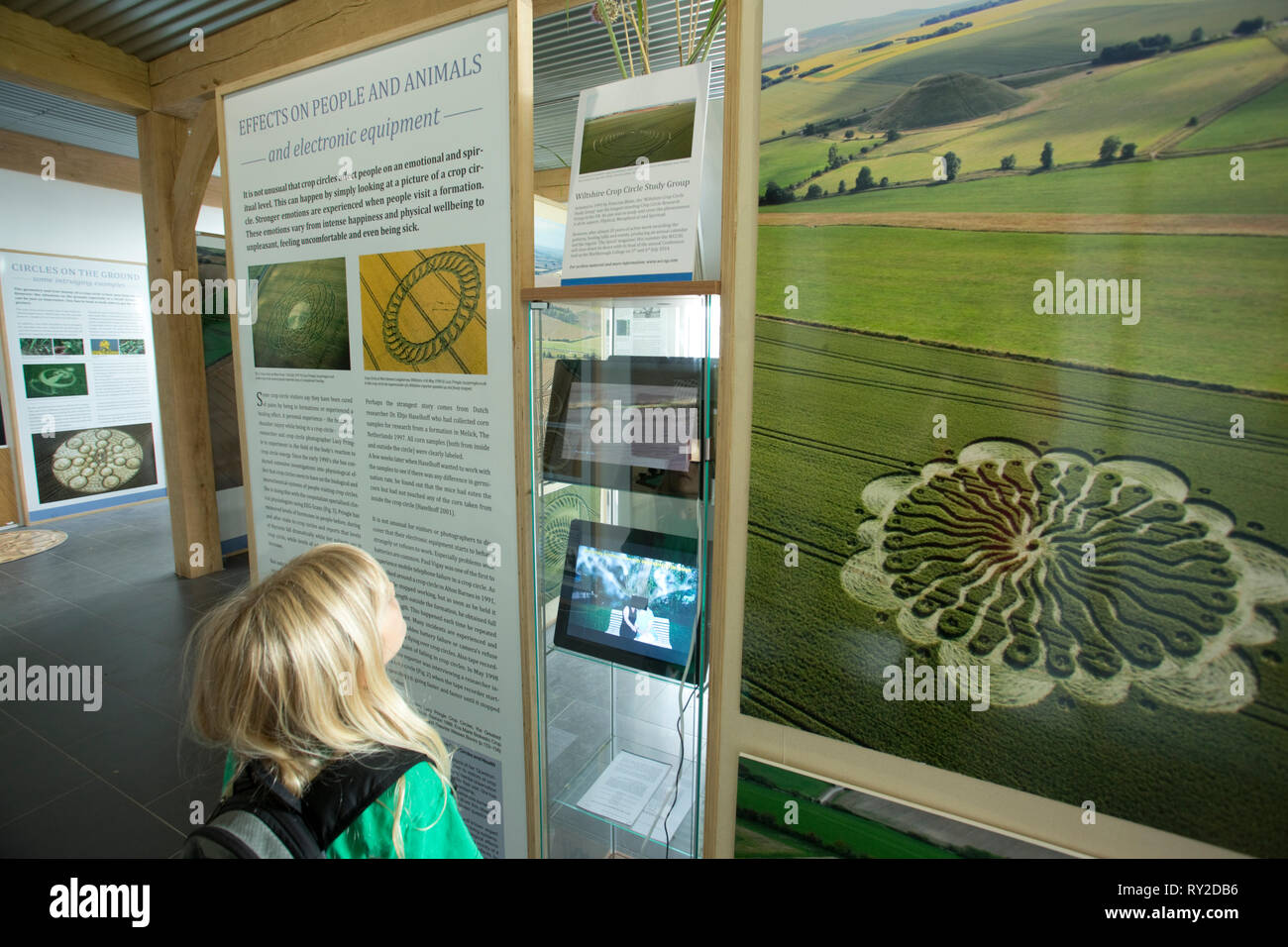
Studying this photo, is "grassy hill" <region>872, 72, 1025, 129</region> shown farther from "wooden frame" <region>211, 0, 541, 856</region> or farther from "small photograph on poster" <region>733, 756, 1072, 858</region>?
"small photograph on poster" <region>733, 756, 1072, 858</region>

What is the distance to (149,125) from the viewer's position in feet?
15.0

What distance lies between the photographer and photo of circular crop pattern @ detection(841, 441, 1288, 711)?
1045 mm

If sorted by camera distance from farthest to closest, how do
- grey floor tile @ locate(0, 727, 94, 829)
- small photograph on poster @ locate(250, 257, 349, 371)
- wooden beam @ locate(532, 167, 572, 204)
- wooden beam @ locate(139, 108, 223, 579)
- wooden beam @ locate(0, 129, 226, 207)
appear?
wooden beam @ locate(0, 129, 226, 207) < wooden beam @ locate(532, 167, 572, 204) < wooden beam @ locate(139, 108, 223, 579) < grey floor tile @ locate(0, 727, 94, 829) < small photograph on poster @ locate(250, 257, 349, 371)

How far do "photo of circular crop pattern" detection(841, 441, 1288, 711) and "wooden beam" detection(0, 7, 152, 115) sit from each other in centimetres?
563

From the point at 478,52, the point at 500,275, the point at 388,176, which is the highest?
the point at 478,52

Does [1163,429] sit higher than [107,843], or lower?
higher

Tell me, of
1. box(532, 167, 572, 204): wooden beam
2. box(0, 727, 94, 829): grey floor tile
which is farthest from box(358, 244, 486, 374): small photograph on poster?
box(532, 167, 572, 204): wooden beam

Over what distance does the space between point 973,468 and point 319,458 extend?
195 centimetres

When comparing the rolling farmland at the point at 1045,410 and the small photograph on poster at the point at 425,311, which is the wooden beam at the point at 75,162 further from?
the rolling farmland at the point at 1045,410

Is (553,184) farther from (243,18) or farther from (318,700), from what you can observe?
(318,700)

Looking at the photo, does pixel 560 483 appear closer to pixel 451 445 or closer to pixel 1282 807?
pixel 451 445

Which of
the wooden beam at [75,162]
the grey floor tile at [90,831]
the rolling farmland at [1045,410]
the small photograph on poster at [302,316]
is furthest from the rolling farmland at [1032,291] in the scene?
the wooden beam at [75,162]
